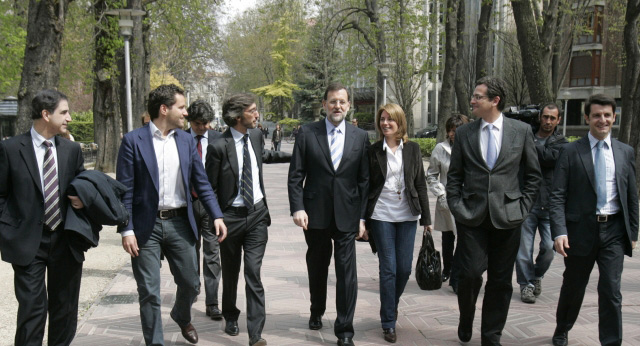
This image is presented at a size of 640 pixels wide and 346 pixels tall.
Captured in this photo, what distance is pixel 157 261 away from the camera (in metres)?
4.09

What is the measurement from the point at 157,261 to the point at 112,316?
5.44 ft

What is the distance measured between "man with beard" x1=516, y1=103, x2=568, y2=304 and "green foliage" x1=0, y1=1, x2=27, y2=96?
691 inches

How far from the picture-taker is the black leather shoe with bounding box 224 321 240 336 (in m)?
4.85

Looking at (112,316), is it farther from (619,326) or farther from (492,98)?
(619,326)

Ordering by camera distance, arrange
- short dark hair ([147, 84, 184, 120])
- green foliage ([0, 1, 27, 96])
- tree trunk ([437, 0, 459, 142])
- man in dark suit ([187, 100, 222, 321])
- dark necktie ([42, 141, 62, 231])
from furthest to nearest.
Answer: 1. green foliage ([0, 1, 27, 96])
2. tree trunk ([437, 0, 459, 142])
3. man in dark suit ([187, 100, 222, 321])
4. short dark hair ([147, 84, 184, 120])
5. dark necktie ([42, 141, 62, 231])

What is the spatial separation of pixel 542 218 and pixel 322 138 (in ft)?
8.41

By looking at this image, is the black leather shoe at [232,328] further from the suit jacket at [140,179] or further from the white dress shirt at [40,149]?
the white dress shirt at [40,149]

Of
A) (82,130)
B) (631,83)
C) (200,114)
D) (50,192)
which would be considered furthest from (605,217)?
(82,130)

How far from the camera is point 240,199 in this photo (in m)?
4.66

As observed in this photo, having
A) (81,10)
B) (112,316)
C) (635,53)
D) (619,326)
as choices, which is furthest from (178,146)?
(81,10)

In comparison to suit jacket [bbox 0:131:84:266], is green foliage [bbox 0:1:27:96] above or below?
above

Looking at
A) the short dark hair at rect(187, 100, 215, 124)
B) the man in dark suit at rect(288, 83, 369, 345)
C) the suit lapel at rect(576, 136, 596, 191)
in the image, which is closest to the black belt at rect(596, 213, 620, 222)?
the suit lapel at rect(576, 136, 596, 191)

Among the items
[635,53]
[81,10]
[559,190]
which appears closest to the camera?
[559,190]

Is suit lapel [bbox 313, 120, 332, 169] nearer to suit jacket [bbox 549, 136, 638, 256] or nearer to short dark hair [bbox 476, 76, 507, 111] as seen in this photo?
short dark hair [bbox 476, 76, 507, 111]
